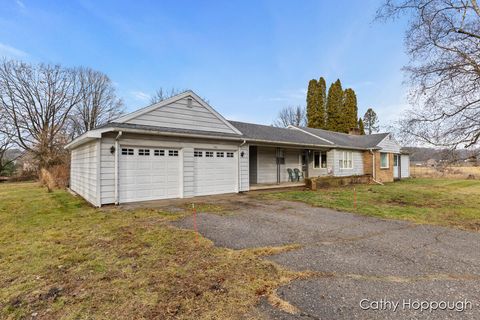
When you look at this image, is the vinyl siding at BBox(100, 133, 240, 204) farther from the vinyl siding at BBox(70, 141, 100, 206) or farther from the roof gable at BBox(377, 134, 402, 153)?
the roof gable at BBox(377, 134, 402, 153)

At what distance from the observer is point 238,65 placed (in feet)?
59.8

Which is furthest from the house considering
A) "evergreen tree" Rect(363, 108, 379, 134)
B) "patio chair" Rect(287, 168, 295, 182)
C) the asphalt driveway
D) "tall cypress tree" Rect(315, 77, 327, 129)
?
"evergreen tree" Rect(363, 108, 379, 134)

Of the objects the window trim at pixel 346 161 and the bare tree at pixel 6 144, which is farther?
the bare tree at pixel 6 144

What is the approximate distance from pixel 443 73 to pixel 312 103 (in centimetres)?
2769

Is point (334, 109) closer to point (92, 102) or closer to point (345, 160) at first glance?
point (345, 160)

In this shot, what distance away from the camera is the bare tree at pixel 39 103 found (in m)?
25.1

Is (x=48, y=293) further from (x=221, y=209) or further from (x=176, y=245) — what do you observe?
(x=221, y=209)

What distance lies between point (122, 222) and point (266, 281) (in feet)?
14.8

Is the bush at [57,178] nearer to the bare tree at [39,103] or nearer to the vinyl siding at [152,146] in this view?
the bare tree at [39,103]

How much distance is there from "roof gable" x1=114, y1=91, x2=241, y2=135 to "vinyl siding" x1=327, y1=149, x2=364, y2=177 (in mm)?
8884

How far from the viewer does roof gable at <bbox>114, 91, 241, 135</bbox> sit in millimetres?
9305

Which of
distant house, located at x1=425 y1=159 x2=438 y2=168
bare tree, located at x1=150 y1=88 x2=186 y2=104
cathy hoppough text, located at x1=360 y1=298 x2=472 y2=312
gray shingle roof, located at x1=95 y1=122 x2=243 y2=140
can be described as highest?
bare tree, located at x1=150 y1=88 x2=186 y2=104

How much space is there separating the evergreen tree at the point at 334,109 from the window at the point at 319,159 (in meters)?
17.0

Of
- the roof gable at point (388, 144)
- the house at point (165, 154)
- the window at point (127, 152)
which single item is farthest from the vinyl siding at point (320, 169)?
the window at point (127, 152)
